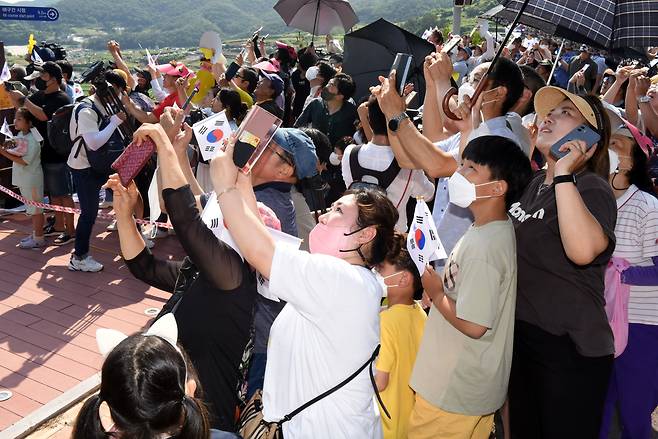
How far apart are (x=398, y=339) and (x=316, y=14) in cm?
857

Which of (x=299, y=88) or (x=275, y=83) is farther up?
(x=275, y=83)

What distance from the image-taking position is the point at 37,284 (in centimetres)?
604

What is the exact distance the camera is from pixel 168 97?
6.76m

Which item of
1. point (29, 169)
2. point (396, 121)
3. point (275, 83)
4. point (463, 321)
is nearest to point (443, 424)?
point (463, 321)

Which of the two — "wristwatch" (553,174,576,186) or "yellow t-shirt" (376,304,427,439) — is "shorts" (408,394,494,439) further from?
"wristwatch" (553,174,576,186)

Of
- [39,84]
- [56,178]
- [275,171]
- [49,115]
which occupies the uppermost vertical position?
[275,171]

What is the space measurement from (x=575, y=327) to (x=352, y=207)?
116 centimetres

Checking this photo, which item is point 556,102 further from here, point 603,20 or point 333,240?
point 333,240

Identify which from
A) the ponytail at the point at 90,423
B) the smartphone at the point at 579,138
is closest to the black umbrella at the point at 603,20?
the smartphone at the point at 579,138

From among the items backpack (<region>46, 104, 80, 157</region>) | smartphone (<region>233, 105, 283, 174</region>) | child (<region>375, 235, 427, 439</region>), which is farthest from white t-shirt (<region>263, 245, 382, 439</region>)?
backpack (<region>46, 104, 80, 157</region>)

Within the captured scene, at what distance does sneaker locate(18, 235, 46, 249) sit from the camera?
696 cm

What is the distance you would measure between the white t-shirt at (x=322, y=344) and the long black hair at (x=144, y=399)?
0.42 metres

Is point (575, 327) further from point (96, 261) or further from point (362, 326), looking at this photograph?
point (96, 261)

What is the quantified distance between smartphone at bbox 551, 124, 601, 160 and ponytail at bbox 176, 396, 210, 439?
179cm
